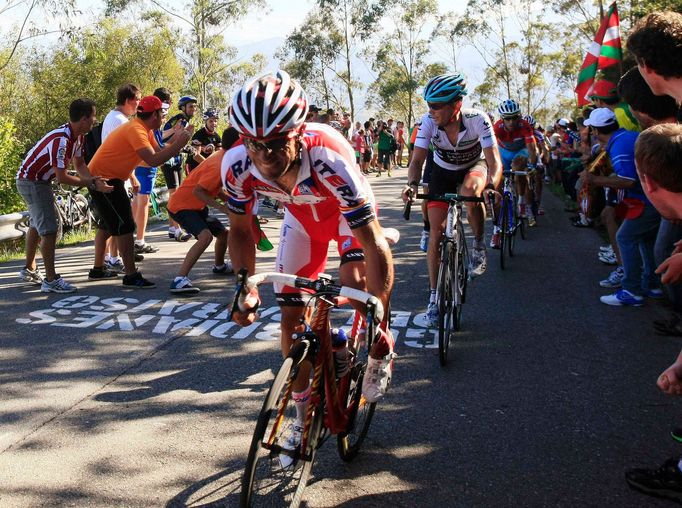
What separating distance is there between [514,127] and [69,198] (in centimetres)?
822

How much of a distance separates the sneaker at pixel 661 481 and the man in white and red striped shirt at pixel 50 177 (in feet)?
21.6

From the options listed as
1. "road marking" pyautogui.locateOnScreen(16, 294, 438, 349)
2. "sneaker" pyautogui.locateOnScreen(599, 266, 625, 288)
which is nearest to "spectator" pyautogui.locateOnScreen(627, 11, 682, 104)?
"road marking" pyautogui.locateOnScreen(16, 294, 438, 349)

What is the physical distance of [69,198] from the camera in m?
13.0

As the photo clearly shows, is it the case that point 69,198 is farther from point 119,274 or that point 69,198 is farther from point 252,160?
point 252,160

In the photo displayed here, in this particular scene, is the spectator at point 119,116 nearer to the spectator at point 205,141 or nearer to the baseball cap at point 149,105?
the baseball cap at point 149,105

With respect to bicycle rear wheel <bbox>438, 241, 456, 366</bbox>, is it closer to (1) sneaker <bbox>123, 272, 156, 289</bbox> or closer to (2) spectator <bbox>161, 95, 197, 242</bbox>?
(1) sneaker <bbox>123, 272, 156, 289</bbox>

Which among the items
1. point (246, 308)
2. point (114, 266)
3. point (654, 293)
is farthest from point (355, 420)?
point (114, 266)

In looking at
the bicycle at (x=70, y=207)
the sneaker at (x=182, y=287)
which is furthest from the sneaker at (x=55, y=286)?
the bicycle at (x=70, y=207)

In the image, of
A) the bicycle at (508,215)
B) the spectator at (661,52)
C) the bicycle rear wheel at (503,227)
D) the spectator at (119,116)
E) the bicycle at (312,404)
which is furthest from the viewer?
the bicycle at (508,215)

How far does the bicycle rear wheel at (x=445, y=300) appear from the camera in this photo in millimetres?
5609

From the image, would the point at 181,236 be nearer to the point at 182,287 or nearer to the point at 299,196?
the point at 182,287

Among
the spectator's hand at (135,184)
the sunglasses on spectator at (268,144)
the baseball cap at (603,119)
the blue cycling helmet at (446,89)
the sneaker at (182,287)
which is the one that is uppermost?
the blue cycling helmet at (446,89)

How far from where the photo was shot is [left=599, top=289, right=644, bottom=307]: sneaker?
7.46 metres

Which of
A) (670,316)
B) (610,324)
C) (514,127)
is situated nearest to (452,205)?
(610,324)
